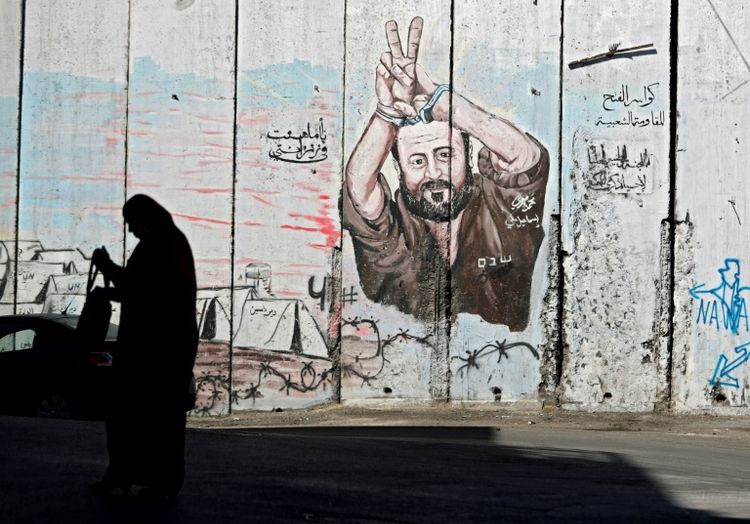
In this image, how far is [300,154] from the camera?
55.0ft

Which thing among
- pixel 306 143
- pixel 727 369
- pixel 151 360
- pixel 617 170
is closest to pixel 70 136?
pixel 306 143

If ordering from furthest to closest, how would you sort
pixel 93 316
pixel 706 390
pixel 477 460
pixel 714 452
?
pixel 706 390, pixel 714 452, pixel 477 460, pixel 93 316

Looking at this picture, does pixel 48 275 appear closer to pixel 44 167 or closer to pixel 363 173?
pixel 44 167

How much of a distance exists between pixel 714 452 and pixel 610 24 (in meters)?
6.75

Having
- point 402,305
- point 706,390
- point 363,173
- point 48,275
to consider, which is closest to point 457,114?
point 363,173

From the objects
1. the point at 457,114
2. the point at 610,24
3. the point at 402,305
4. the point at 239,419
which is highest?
the point at 610,24

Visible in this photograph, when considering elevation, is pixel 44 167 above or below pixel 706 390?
above

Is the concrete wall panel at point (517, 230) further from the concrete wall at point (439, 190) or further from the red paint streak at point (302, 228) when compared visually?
the red paint streak at point (302, 228)

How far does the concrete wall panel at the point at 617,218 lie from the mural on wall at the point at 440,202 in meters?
0.60

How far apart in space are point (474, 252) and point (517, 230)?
0.66 metres

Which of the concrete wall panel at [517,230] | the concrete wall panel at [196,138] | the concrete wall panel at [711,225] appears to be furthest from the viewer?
the concrete wall panel at [196,138]

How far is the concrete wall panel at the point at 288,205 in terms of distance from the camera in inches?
659

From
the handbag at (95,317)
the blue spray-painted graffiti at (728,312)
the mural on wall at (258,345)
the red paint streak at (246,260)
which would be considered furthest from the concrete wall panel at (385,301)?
the handbag at (95,317)

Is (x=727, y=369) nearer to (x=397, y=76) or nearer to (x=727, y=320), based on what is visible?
(x=727, y=320)
